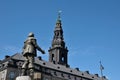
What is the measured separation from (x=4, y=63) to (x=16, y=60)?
12.4 feet

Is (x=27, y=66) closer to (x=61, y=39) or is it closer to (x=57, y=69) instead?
(x=57, y=69)

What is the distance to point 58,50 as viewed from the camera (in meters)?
99.2

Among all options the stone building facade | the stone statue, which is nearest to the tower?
the stone building facade

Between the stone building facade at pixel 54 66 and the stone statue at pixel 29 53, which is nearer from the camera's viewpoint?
the stone statue at pixel 29 53

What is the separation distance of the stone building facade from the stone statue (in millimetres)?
56327

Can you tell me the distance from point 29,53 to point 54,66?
253 ft

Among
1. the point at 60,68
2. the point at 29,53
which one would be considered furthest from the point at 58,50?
the point at 29,53

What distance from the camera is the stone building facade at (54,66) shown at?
77963 mm

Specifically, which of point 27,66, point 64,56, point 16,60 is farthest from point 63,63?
point 27,66

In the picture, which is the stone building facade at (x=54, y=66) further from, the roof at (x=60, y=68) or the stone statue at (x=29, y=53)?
the stone statue at (x=29, y=53)

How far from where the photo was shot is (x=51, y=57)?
333ft

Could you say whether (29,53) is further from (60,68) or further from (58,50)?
(58,50)

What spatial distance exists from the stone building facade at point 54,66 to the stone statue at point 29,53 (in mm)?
56327

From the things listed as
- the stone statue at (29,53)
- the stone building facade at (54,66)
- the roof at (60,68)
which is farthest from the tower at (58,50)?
the stone statue at (29,53)
